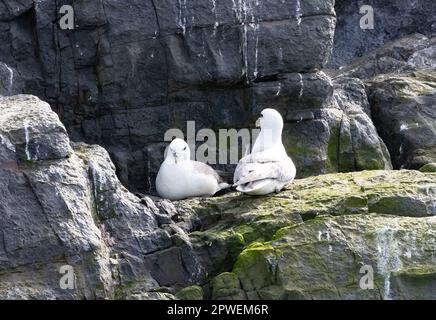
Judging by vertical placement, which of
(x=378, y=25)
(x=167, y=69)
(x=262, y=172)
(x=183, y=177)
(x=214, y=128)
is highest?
(x=378, y=25)

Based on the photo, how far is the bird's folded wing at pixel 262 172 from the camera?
1284cm

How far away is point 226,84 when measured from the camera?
14.5 meters

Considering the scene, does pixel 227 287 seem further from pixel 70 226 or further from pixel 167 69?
pixel 167 69

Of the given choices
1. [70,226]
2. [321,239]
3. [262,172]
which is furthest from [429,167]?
[70,226]

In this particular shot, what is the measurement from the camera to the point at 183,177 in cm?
1369

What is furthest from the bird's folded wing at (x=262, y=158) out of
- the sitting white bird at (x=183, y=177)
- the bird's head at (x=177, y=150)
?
the bird's head at (x=177, y=150)

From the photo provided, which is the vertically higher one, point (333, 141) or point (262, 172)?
point (333, 141)

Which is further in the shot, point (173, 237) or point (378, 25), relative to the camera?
point (378, 25)

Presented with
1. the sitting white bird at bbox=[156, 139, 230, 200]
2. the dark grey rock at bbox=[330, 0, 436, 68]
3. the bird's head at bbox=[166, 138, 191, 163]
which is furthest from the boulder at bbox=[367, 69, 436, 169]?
the bird's head at bbox=[166, 138, 191, 163]

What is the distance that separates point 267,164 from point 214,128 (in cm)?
172
